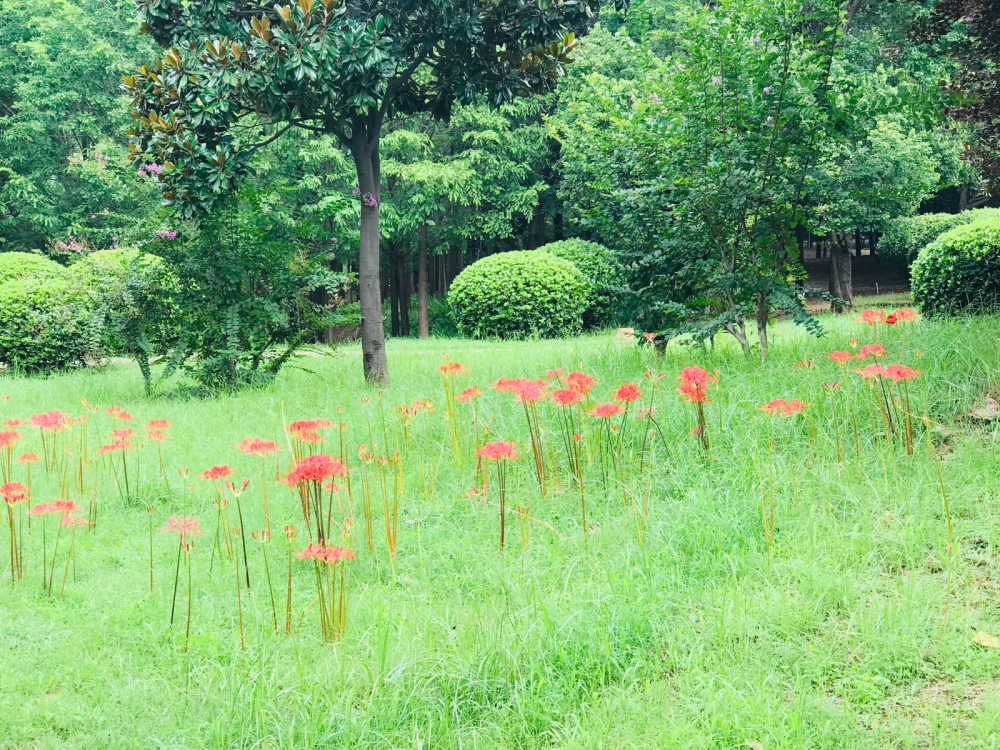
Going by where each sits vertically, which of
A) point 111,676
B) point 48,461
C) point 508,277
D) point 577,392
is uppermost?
point 508,277

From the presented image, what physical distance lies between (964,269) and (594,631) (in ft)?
26.5

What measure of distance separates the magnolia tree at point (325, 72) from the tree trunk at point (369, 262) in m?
0.01

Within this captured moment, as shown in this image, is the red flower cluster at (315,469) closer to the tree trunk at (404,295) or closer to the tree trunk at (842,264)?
the tree trunk at (842,264)


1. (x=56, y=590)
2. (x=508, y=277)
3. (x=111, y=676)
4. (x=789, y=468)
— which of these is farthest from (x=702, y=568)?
(x=508, y=277)

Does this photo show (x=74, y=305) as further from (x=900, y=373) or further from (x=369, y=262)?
(x=900, y=373)

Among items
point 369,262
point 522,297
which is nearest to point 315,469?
point 369,262

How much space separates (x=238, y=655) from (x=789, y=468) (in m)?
2.43

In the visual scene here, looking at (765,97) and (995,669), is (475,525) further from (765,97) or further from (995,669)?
(765,97)

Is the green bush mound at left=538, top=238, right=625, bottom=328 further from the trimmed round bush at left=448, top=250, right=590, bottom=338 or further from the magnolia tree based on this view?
the magnolia tree

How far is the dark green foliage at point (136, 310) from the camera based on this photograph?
7.27 m

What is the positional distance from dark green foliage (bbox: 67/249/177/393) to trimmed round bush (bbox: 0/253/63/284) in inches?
219

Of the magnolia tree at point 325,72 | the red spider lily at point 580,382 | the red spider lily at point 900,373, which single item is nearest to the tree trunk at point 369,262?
the magnolia tree at point 325,72

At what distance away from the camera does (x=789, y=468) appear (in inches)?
134

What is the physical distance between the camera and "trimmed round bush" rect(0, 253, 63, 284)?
12.3m
